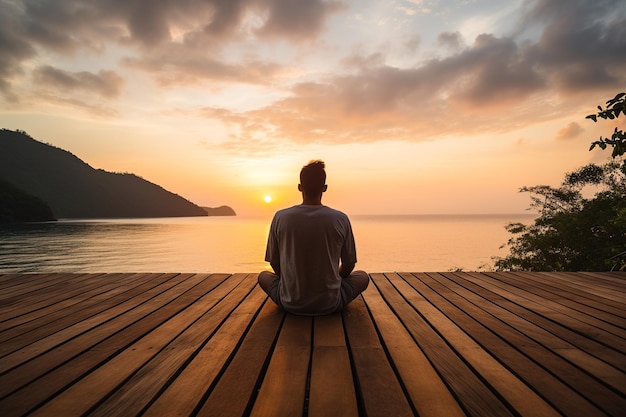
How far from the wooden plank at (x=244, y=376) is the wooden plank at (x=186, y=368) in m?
0.07

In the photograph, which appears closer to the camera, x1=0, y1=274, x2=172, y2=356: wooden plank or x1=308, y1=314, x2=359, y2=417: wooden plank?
x1=308, y1=314, x2=359, y2=417: wooden plank

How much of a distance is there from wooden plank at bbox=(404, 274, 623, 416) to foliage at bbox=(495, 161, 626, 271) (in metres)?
12.3

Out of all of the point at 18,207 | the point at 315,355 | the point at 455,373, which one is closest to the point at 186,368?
the point at 315,355

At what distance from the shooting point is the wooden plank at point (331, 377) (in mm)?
1471

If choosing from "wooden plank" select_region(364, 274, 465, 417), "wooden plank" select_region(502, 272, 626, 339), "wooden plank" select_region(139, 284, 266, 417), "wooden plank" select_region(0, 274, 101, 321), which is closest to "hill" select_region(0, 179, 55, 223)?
"wooden plank" select_region(0, 274, 101, 321)

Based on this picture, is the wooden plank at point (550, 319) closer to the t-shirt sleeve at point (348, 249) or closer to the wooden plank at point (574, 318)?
the wooden plank at point (574, 318)

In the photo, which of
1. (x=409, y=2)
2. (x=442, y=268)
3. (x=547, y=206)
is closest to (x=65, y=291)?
(x=409, y=2)

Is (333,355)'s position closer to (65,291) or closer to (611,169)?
(65,291)

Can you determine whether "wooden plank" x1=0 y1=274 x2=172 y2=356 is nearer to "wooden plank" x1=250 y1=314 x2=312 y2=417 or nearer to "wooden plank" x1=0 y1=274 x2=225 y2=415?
"wooden plank" x1=0 y1=274 x2=225 y2=415

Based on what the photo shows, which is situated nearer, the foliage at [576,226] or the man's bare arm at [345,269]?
the man's bare arm at [345,269]

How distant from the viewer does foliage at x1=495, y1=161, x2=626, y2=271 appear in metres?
12.4

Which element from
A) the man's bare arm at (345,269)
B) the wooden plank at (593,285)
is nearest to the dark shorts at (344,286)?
the man's bare arm at (345,269)

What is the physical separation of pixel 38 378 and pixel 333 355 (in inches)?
66.6

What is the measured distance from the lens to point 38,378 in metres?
1.84
